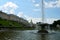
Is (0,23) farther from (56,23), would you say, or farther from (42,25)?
(42,25)

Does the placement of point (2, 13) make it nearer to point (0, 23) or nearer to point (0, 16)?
point (0, 16)

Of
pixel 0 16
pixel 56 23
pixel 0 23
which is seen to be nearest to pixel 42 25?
pixel 0 23

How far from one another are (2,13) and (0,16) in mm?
7239

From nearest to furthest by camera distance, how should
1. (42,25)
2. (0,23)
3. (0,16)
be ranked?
(42,25), (0,23), (0,16)

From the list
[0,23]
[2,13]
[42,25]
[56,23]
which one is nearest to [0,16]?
[2,13]

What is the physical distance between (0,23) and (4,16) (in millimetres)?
41187

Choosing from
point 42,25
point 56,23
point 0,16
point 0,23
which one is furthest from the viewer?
point 0,16

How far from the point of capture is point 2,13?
19225cm

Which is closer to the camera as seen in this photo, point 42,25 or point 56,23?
point 42,25

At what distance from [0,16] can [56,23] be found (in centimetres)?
4917

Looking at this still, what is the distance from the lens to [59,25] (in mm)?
171000

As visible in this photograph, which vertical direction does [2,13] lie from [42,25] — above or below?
above

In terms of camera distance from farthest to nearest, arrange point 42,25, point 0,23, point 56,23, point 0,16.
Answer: point 0,16 → point 56,23 → point 0,23 → point 42,25

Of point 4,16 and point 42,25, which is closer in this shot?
point 42,25
